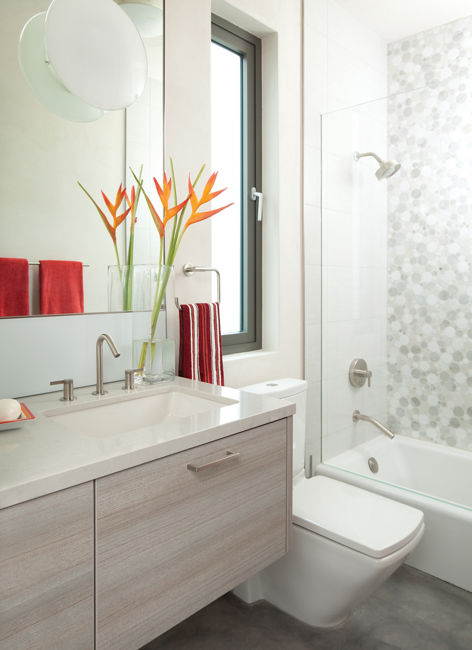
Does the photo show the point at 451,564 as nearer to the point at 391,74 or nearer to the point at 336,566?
the point at 336,566

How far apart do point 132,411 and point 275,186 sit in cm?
128

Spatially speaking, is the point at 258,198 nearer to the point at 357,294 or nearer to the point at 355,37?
the point at 357,294

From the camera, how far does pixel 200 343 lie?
1.66 meters

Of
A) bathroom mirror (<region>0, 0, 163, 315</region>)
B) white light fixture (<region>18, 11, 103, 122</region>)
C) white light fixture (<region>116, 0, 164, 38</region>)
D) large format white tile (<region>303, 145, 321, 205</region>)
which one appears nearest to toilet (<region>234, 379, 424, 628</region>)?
bathroom mirror (<region>0, 0, 163, 315</region>)

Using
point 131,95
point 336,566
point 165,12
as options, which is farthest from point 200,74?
point 336,566

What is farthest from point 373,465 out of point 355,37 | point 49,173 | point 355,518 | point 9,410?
point 355,37

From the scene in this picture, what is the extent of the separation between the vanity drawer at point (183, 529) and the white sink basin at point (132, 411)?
19 cm

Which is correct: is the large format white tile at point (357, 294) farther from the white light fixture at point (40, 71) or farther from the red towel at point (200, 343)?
the white light fixture at point (40, 71)

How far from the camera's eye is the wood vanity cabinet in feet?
2.38

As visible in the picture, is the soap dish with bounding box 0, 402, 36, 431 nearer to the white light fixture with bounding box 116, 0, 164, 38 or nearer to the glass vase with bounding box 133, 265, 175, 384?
the glass vase with bounding box 133, 265, 175, 384

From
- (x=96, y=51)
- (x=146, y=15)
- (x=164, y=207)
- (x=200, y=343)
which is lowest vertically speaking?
(x=200, y=343)

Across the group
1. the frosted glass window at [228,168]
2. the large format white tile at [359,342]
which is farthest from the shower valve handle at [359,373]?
the frosted glass window at [228,168]

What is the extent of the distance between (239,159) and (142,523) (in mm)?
1699

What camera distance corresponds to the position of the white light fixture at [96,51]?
1.26 metres
